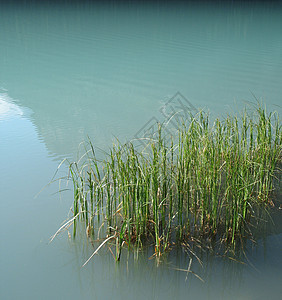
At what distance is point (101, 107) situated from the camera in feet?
16.1

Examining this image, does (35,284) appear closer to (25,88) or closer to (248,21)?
(25,88)

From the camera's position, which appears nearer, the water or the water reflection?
the water

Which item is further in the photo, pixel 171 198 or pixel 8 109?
pixel 8 109

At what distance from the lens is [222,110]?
187 inches

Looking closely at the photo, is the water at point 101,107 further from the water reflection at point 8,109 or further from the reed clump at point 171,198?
the reed clump at point 171,198

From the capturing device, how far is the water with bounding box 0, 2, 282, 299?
1.99 meters

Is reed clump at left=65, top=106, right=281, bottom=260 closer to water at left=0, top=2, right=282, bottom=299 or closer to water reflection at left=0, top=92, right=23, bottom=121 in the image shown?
water at left=0, top=2, right=282, bottom=299

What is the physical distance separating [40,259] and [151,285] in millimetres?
556

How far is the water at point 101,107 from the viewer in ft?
6.52

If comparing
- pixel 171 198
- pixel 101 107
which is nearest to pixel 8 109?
pixel 101 107

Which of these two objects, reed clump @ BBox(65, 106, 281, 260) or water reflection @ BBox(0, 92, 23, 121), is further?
water reflection @ BBox(0, 92, 23, 121)

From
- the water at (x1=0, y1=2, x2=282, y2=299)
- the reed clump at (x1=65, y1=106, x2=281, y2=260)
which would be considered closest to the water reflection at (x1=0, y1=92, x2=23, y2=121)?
the water at (x1=0, y1=2, x2=282, y2=299)

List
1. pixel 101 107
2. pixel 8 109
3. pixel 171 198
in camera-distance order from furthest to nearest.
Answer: pixel 101 107, pixel 8 109, pixel 171 198

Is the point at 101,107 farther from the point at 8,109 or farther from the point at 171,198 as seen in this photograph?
the point at 171,198
